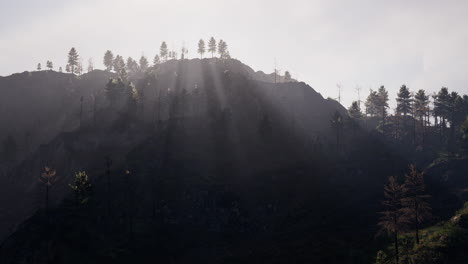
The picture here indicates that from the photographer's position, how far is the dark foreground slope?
47781 millimetres

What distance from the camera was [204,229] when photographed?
59.1 meters

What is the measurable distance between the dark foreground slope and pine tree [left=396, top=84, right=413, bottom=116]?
52.2 ft

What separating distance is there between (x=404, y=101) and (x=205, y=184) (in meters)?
81.9

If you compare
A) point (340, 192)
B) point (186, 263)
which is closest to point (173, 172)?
point (186, 263)

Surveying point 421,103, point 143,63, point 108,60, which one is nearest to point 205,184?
point 421,103

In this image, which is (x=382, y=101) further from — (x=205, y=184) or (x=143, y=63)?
(x=143, y=63)

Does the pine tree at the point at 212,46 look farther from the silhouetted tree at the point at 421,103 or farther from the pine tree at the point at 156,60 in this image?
the silhouetted tree at the point at 421,103

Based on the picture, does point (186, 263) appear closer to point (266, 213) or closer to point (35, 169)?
point (266, 213)

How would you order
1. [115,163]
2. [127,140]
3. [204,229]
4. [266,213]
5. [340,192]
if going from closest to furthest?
[204,229]
[266,213]
[340,192]
[115,163]
[127,140]

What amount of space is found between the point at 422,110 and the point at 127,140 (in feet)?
323

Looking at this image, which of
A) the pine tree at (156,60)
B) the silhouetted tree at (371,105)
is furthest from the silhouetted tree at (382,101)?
the pine tree at (156,60)

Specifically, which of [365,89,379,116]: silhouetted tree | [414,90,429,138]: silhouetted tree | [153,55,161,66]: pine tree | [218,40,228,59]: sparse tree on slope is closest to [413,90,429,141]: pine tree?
[414,90,429,138]: silhouetted tree

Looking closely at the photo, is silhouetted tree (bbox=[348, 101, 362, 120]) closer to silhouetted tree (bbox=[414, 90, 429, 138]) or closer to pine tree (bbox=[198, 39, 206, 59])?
silhouetted tree (bbox=[414, 90, 429, 138])

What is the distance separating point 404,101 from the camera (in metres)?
105
